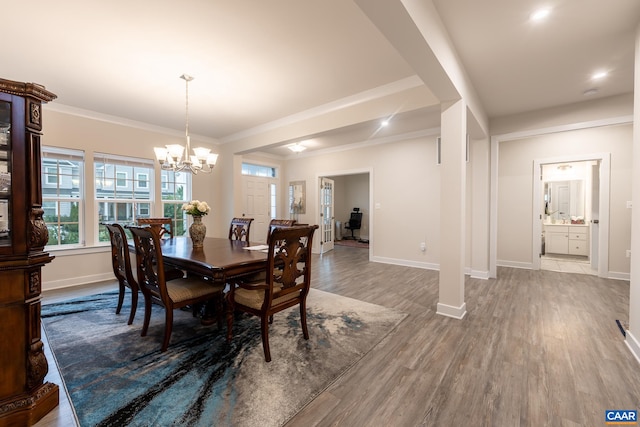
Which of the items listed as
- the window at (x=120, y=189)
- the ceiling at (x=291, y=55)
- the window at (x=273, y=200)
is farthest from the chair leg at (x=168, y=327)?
the window at (x=273, y=200)

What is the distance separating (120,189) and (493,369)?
5.33 m

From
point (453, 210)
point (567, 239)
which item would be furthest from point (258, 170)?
point (567, 239)

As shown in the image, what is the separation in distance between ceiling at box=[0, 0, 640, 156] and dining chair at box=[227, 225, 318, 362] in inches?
65.9

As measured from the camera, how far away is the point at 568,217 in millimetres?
6059

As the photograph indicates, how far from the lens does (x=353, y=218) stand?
349 inches

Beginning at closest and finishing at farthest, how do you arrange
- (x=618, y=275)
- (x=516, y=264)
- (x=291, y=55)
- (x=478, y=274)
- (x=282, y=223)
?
(x=291, y=55), (x=282, y=223), (x=618, y=275), (x=478, y=274), (x=516, y=264)

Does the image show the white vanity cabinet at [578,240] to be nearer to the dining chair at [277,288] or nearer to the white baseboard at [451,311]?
the white baseboard at [451,311]

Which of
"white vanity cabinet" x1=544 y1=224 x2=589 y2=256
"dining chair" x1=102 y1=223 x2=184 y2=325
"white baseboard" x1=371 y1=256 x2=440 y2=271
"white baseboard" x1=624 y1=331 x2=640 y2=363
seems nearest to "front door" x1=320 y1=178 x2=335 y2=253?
"white baseboard" x1=371 y1=256 x2=440 y2=271

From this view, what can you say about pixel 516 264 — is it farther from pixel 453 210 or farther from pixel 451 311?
pixel 453 210

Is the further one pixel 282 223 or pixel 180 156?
pixel 282 223

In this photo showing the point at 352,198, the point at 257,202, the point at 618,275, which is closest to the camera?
the point at 618,275

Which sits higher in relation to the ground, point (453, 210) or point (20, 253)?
point (453, 210)

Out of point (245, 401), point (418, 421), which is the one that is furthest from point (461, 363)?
point (245, 401)

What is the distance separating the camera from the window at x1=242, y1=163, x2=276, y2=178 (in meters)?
6.29
